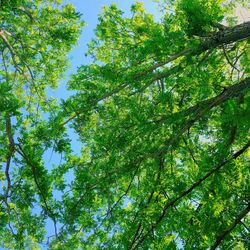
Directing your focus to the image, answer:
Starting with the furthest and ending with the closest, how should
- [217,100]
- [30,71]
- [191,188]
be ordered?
[30,71] < [217,100] < [191,188]

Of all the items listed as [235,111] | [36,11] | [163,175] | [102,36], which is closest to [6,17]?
[36,11]

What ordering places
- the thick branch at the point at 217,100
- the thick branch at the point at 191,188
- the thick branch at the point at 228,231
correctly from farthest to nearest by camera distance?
the thick branch at the point at 217,100, the thick branch at the point at 191,188, the thick branch at the point at 228,231

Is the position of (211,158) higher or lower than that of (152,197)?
lower

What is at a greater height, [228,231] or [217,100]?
[217,100]

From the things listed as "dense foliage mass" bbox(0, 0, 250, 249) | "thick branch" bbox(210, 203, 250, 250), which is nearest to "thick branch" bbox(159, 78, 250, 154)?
"dense foliage mass" bbox(0, 0, 250, 249)

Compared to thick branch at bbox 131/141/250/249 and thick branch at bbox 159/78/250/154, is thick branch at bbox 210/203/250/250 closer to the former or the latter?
thick branch at bbox 131/141/250/249

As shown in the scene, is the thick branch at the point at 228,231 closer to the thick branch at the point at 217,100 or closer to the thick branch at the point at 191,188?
the thick branch at the point at 191,188

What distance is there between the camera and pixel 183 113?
516cm

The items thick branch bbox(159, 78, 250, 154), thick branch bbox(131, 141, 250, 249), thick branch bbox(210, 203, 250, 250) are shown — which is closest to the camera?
thick branch bbox(210, 203, 250, 250)

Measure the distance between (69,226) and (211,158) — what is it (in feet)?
7.70

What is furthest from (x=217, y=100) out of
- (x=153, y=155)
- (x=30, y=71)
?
(x=30, y=71)

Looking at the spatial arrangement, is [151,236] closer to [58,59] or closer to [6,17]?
[6,17]

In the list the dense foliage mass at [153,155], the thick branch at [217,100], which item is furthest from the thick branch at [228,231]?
the thick branch at [217,100]

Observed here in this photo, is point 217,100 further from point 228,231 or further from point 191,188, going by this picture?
point 228,231
